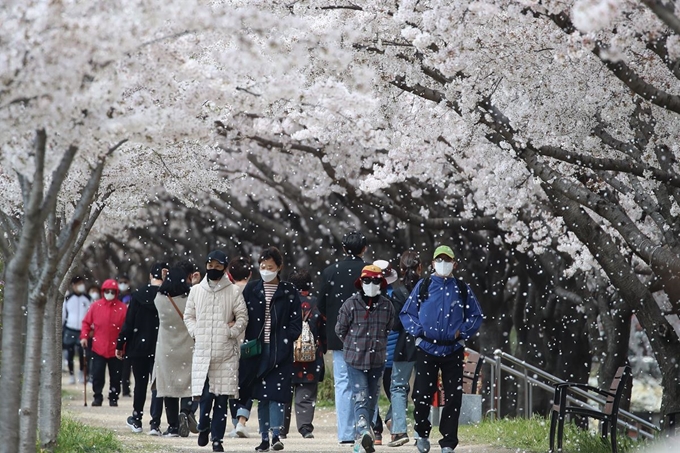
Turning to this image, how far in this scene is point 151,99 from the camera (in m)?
7.00

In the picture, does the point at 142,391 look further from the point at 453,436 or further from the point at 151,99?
the point at 151,99

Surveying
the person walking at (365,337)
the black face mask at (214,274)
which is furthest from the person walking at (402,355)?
the black face mask at (214,274)

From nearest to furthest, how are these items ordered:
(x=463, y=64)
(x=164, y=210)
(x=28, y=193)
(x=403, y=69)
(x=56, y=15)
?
(x=56, y=15) → (x=28, y=193) → (x=463, y=64) → (x=403, y=69) → (x=164, y=210)

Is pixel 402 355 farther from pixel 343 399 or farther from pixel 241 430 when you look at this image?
pixel 241 430

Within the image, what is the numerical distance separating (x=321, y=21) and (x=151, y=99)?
3.91 meters

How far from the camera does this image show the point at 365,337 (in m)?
10.1

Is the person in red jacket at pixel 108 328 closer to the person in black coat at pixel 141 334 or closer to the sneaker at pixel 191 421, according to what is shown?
the person in black coat at pixel 141 334

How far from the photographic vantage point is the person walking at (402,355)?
439 inches

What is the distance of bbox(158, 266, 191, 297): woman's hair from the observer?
1188 centimetres

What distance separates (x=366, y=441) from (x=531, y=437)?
248cm

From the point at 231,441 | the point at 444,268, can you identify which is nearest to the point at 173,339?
the point at 231,441

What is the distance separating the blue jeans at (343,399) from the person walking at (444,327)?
130 centimetres

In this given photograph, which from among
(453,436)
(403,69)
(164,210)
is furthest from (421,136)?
(164,210)

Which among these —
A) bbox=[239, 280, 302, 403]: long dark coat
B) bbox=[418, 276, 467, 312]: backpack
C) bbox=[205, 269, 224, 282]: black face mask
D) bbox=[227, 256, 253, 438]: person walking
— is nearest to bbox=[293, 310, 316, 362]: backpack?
bbox=[227, 256, 253, 438]: person walking
